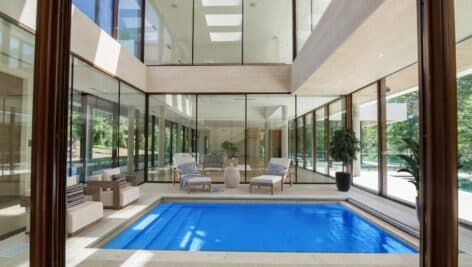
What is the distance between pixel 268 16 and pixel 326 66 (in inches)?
162

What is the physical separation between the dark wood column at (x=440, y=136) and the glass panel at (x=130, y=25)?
23.1 feet

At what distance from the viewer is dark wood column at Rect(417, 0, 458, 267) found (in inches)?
62.1

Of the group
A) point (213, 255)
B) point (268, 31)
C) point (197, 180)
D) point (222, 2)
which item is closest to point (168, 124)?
point (197, 180)

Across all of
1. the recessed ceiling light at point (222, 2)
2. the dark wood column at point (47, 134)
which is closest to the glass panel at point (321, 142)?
the recessed ceiling light at point (222, 2)

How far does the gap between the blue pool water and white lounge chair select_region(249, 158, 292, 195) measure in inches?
29.3

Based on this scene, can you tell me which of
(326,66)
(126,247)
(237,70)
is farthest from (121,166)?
(326,66)

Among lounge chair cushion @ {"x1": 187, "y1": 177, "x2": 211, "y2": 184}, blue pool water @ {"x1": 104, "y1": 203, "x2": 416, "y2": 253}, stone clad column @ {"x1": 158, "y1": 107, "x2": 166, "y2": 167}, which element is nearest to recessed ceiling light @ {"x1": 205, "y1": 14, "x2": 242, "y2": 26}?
stone clad column @ {"x1": 158, "y1": 107, "x2": 166, "y2": 167}

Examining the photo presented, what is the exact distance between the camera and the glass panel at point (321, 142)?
890 cm

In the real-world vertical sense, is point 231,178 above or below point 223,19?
below

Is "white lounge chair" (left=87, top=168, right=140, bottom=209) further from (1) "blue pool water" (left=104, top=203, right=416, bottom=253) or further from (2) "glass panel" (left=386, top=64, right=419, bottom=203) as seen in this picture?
(2) "glass panel" (left=386, top=64, right=419, bottom=203)

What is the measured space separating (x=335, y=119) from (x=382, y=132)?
2238mm

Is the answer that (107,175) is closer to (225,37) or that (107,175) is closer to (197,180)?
(197,180)

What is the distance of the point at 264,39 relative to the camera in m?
8.66

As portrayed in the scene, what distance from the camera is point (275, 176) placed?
7.24m
